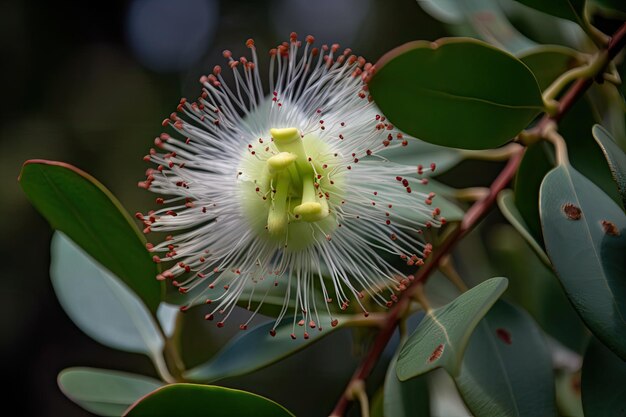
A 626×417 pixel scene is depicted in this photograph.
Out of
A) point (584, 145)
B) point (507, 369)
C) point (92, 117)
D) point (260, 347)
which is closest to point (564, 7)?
point (584, 145)

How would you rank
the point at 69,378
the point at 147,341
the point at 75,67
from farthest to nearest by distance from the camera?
1. the point at 75,67
2. the point at 147,341
3. the point at 69,378

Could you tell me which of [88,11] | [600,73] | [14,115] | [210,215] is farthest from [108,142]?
[600,73]

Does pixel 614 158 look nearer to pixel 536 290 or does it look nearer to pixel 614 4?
pixel 614 4

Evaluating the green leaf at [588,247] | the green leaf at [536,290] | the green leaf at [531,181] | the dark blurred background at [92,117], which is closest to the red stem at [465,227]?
the green leaf at [531,181]

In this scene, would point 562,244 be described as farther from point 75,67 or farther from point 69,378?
point 75,67

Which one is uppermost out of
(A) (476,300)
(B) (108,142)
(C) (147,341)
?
(A) (476,300)

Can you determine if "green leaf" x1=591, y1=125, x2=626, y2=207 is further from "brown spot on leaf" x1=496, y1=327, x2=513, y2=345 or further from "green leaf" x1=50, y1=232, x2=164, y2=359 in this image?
"green leaf" x1=50, y1=232, x2=164, y2=359
